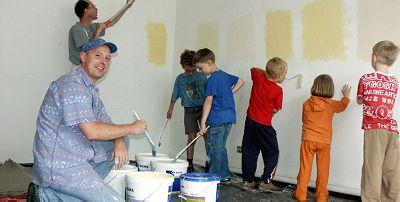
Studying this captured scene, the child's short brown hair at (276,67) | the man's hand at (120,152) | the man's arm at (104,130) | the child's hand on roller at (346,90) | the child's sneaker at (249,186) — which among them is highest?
the child's short brown hair at (276,67)

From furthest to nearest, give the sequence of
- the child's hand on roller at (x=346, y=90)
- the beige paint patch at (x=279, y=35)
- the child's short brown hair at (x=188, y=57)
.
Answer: the child's short brown hair at (x=188, y=57)
the beige paint patch at (x=279, y=35)
the child's hand on roller at (x=346, y=90)

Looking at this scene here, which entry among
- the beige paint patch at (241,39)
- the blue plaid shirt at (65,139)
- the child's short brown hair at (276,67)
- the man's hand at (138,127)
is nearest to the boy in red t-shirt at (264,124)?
the child's short brown hair at (276,67)

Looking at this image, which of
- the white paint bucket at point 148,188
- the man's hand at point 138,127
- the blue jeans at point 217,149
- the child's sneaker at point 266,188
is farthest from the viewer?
the blue jeans at point 217,149

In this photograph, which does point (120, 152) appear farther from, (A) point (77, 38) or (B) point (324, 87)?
(A) point (77, 38)

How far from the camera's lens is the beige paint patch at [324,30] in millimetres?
3395

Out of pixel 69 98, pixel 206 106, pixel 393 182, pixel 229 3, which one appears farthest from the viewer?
pixel 229 3

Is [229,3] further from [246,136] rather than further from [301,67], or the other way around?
[246,136]

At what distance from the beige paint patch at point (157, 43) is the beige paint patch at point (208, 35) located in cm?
55

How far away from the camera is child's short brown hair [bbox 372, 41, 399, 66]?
2.85 meters

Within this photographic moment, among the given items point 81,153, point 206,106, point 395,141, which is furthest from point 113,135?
point 395,141

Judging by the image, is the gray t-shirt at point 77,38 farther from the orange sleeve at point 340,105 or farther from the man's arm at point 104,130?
the orange sleeve at point 340,105

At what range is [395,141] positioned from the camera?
2.84m

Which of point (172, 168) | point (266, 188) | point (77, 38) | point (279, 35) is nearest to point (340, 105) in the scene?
point (266, 188)

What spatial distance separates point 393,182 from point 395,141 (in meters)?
0.29
